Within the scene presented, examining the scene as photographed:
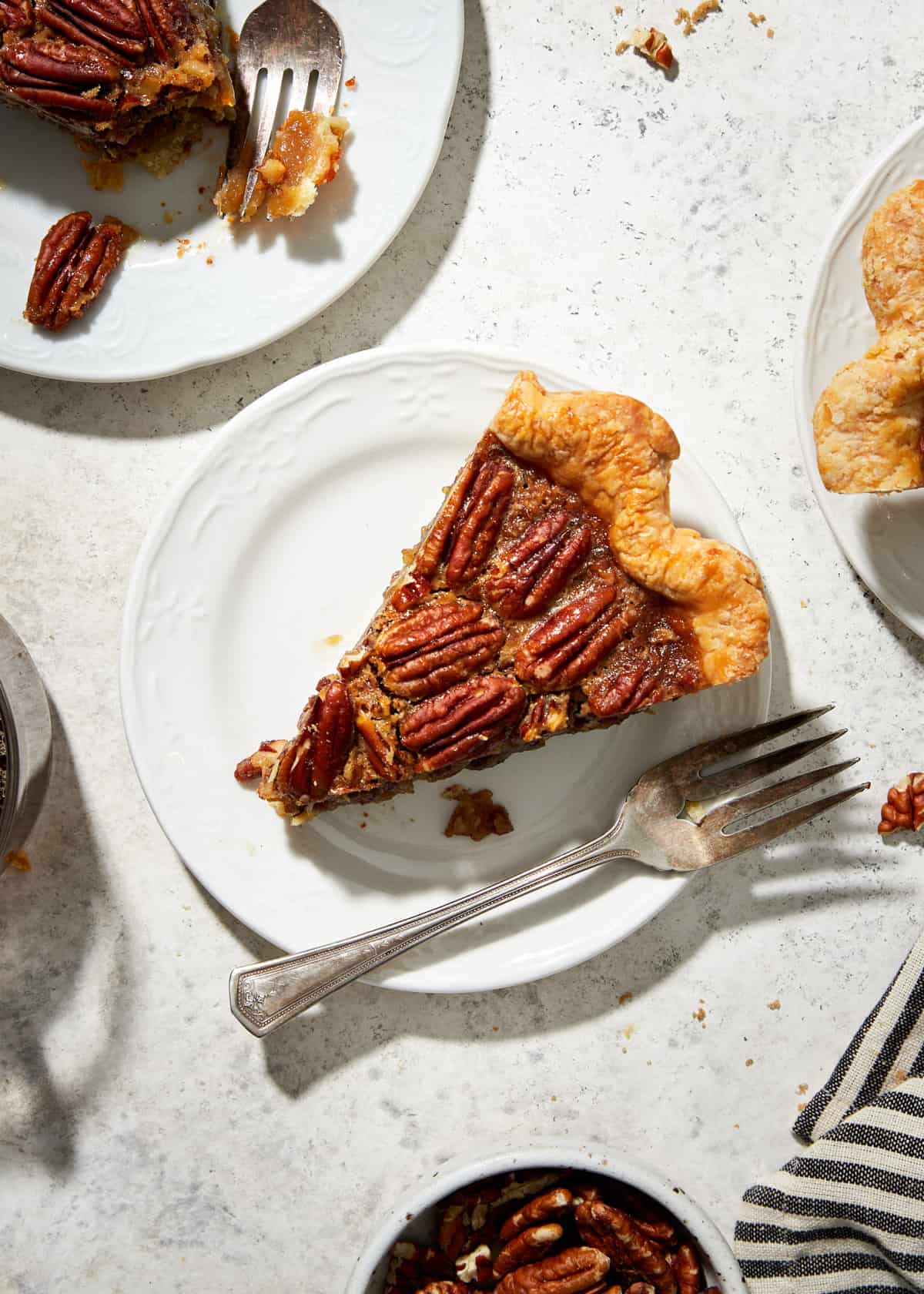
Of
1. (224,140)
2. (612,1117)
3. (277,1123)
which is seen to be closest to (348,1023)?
(277,1123)

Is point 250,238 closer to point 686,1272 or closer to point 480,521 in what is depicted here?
point 480,521

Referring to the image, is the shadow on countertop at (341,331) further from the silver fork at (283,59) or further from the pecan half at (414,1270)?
the pecan half at (414,1270)

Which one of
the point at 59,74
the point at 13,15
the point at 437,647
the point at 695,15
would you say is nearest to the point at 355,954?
the point at 437,647

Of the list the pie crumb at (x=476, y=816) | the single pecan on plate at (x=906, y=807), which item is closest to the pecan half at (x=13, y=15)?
the pie crumb at (x=476, y=816)

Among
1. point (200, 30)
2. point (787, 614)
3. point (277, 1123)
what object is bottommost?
point (277, 1123)

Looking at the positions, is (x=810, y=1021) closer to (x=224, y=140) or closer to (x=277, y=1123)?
(x=277, y=1123)

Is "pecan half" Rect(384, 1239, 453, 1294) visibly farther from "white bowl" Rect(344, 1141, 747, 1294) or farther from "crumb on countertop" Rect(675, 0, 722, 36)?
"crumb on countertop" Rect(675, 0, 722, 36)
